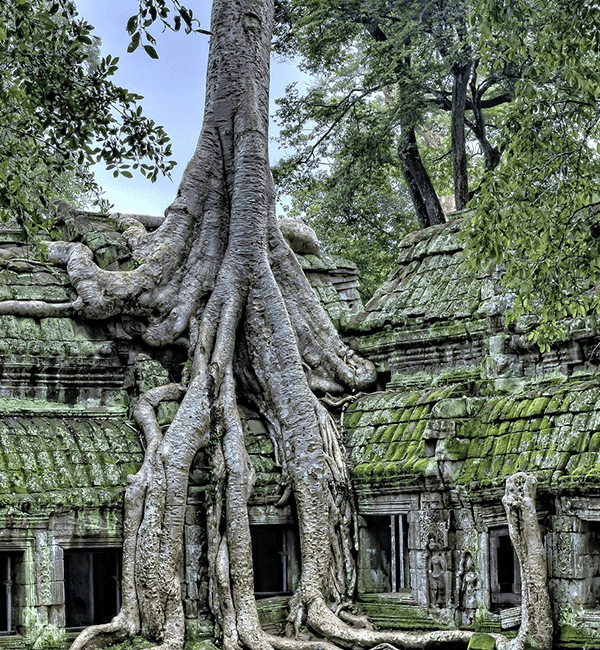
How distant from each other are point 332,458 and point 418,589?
176 cm

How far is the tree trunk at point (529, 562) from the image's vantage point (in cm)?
1123

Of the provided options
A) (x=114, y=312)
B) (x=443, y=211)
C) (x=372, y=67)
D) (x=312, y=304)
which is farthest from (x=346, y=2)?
(x=114, y=312)

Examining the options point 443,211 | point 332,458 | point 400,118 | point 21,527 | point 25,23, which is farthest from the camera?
point 443,211

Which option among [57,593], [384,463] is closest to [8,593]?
[57,593]

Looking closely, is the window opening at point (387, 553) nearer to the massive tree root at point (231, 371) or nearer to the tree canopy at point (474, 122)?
the massive tree root at point (231, 371)

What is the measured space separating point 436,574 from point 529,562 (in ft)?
5.01

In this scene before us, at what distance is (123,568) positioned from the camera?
12.4m

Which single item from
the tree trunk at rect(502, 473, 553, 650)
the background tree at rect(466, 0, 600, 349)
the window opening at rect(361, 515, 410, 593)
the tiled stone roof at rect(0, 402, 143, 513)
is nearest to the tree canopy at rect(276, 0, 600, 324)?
the background tree at rect(466, 0, 600, 349)

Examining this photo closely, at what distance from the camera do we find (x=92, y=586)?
12.9 meters

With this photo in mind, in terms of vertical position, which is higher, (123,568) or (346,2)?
(346,2)

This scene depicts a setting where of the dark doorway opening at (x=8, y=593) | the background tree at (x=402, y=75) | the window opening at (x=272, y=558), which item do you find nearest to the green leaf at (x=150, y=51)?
the dark doorway opening at (x=8, y=593)

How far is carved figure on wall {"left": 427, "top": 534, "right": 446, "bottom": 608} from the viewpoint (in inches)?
497

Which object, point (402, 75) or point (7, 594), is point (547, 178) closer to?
point (7, 594)

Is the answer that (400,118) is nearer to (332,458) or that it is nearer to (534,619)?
(332,458)
